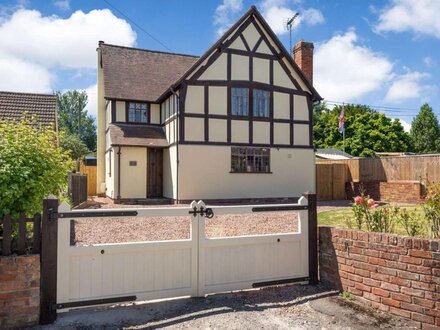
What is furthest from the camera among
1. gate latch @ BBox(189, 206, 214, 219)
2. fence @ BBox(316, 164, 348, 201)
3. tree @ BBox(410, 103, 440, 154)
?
tree @ BBox(410, 103, 440, 154)

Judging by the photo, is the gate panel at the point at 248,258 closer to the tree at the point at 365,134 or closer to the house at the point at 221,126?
the house at the point at 221,126

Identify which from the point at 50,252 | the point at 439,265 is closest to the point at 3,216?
the point at 50,252

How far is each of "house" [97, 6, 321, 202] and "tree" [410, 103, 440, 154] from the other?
34463mm

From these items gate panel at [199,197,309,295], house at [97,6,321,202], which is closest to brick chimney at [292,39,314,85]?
house at [97,6,321,202]

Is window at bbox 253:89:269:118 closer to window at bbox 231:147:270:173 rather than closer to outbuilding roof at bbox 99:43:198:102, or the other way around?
window at bbox 231:147:270:173

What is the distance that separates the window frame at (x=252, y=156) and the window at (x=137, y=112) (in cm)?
534

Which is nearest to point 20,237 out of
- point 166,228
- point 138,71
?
point 166,228

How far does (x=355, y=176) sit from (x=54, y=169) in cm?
1794

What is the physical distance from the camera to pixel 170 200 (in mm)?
16969

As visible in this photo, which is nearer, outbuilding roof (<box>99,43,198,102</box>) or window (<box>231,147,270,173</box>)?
window (<box>231,147,270,173</box>)

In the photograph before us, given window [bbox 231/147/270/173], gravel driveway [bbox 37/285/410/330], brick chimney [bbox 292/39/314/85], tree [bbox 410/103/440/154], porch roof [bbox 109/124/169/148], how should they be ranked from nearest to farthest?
1. gravel driveway [bbox 37/285/410/330]
2. porch roof [bbox 109/124/169/148]
3. window [bbox 231/147/270/173]
4. brick chimney [bbox 292/39/314/85]
5. tree [bbox 410/103/440/154]

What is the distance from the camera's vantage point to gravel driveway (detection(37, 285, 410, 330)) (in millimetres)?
4184

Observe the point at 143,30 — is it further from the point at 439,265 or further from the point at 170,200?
the point at 439,265

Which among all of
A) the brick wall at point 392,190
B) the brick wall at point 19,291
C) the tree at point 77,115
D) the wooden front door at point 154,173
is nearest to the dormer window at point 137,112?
the wooden front door at point 154,173
